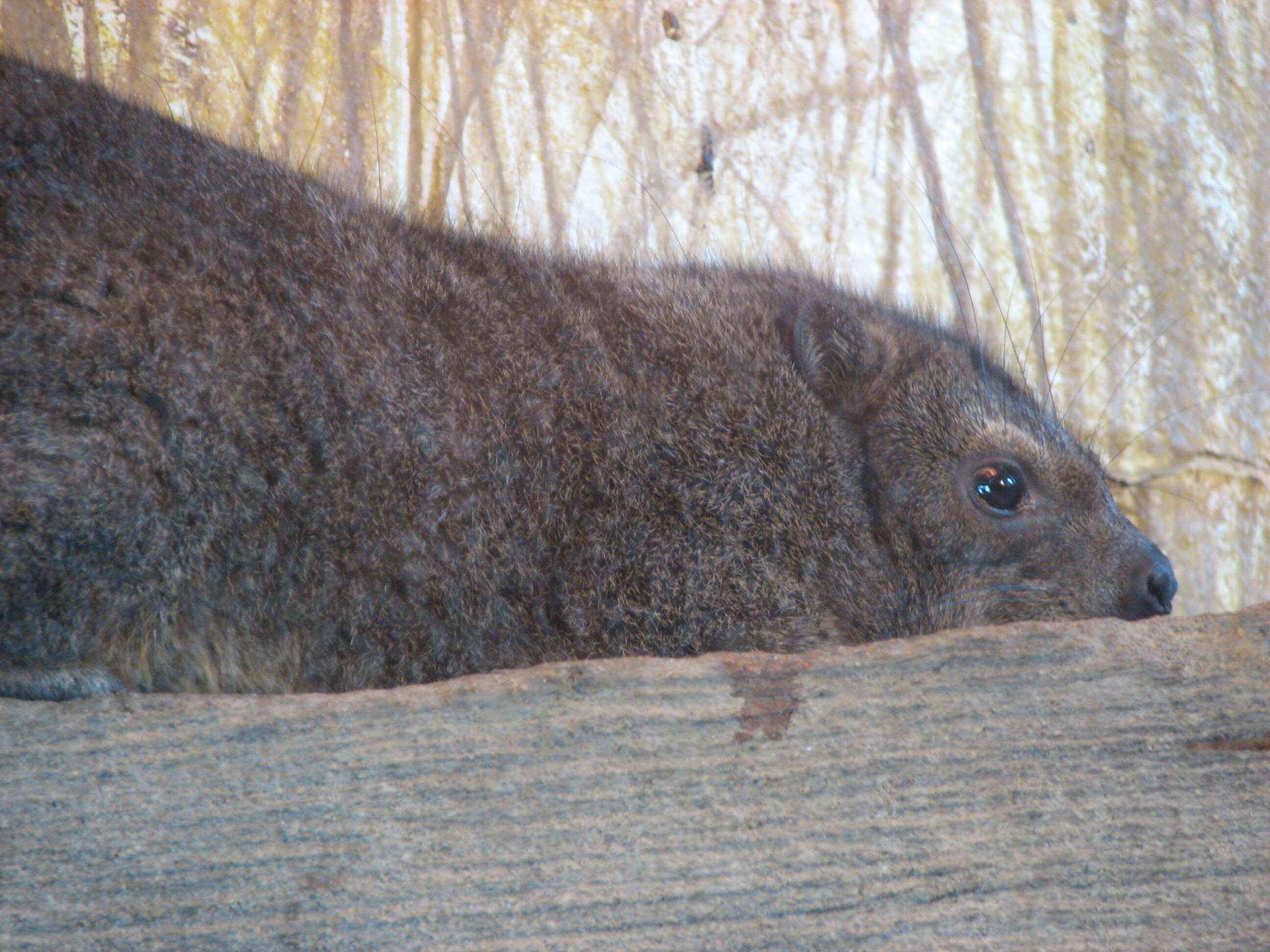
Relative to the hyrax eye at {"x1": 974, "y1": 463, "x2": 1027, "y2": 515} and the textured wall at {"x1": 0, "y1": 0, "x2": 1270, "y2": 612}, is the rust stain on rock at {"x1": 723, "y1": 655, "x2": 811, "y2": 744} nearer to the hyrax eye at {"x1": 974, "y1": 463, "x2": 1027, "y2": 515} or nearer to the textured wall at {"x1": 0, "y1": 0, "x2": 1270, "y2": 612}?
the hyrax eye at {"x1": 974, "y1": 463, "x2": 1027, "y2": 515}

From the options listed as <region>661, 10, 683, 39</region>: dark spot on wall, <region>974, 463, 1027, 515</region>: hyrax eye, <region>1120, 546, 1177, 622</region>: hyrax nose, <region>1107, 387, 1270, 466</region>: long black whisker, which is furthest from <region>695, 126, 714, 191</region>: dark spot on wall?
<region>1120, 546, 1177, 622</region>: hyrax nose

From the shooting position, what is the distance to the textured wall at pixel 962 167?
4.63m

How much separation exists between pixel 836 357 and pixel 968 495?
55 centimetres

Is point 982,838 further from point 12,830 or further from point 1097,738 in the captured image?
point 12,830

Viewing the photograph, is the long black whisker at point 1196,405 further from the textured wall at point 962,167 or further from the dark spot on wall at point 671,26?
the dark spot on wall at point 671,26

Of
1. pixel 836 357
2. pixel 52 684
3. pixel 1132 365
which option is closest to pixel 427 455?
pixel 52 684

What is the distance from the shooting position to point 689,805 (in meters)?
2.58

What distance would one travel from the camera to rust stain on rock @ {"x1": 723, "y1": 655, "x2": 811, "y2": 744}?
8.71 ft

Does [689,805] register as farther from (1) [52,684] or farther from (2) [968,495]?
(2) [968,495]

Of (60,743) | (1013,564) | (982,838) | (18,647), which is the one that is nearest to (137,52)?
(18,647)

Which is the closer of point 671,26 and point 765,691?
point 765,691

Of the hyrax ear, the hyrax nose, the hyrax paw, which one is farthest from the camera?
the hyrax ear

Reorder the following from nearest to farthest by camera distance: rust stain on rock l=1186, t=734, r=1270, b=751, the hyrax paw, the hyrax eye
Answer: rust stain on rock l=1186, t=734, r=1270, b=751
the hyrax paw
the hyrax eye

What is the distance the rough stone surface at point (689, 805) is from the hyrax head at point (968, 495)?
1057 millimetres
